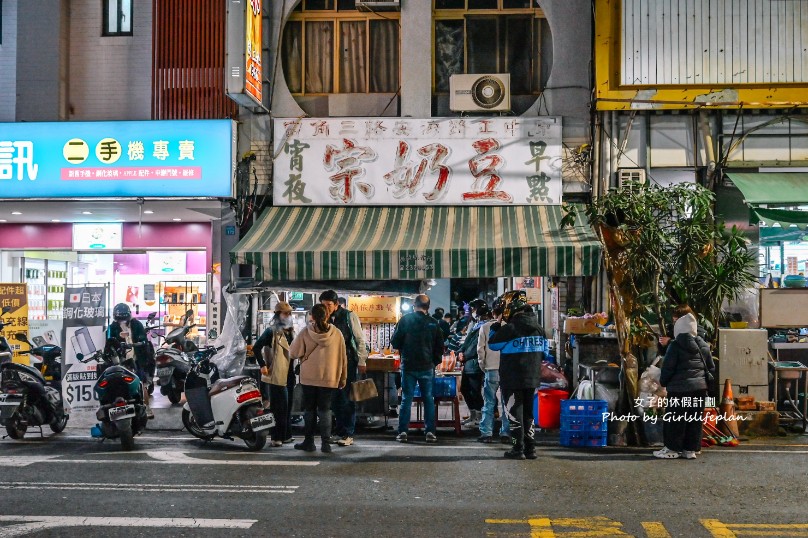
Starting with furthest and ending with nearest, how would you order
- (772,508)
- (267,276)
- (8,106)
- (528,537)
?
(8,106) < (267,276) < (772,508) < (528,537)

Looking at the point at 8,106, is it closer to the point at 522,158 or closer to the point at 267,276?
the point at 267,276

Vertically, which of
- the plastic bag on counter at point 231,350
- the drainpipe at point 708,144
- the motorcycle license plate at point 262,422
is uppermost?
the drainpipe at point 708,144

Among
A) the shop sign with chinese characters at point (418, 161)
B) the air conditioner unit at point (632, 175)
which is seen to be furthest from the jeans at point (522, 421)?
the air conditioner unit at point (632, 175)

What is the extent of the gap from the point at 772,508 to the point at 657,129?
9150 millimetres

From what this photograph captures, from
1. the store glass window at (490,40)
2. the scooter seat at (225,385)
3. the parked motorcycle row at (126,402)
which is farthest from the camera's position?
the store glass window at (490,40)

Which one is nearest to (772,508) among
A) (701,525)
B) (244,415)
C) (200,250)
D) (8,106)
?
(701,525)

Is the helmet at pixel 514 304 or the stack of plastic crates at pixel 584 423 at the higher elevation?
the helmet at pixel 514 304

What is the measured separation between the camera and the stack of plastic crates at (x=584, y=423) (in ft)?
35.0

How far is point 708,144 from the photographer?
15.0 metres

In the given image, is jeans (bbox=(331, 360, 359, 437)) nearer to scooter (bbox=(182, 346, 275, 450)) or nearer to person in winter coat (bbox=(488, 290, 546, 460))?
scooter (bbox=(182, 346, 275, 450))

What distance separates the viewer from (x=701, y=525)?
22.1 feet

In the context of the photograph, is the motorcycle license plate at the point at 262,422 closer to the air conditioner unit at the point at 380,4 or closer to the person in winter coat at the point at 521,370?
the person in winter coat at the point at 521,370

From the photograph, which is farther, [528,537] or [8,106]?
[8,106]

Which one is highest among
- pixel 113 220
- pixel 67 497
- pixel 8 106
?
pixel 8 106
